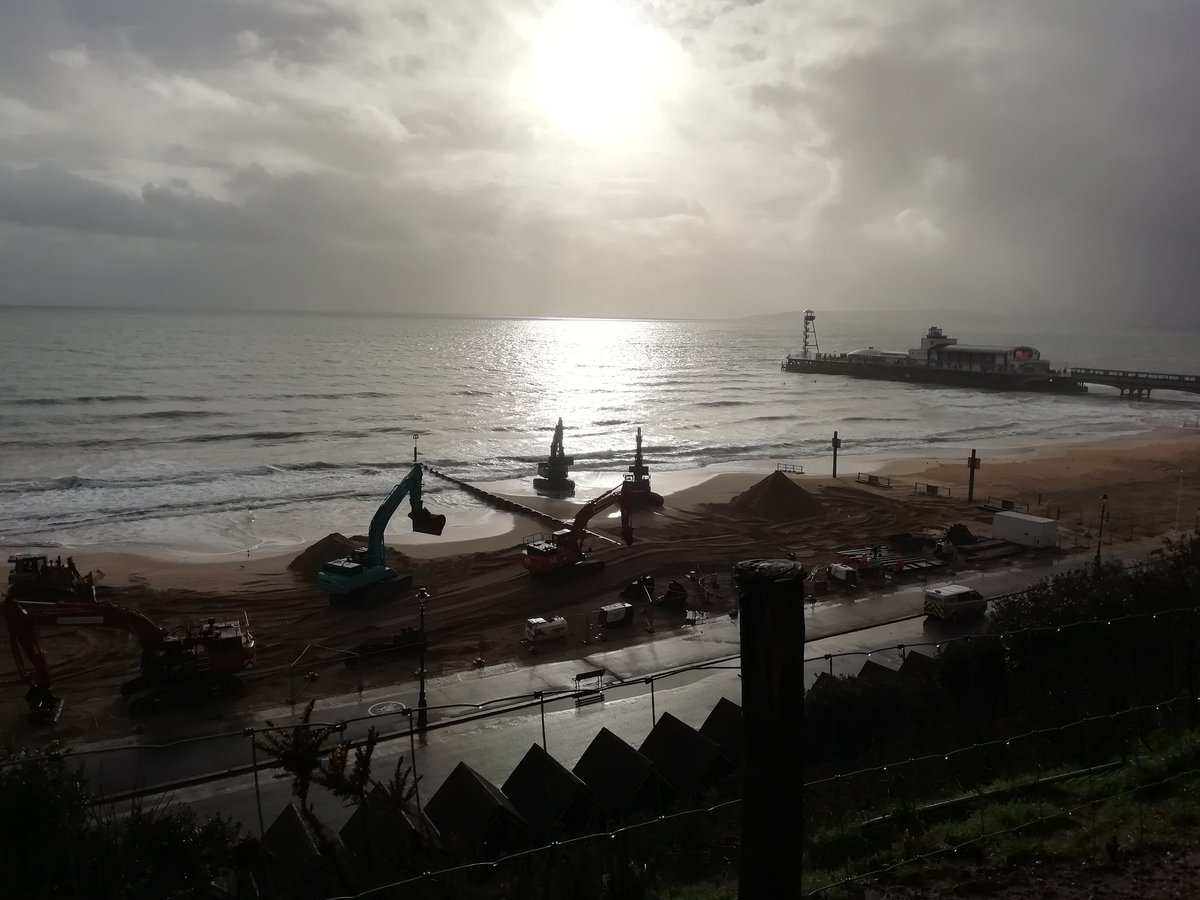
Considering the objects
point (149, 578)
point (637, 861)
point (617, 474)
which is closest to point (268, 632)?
point (149, 578)

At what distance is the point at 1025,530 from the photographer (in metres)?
34.1

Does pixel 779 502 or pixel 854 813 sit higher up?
pixel 854 813

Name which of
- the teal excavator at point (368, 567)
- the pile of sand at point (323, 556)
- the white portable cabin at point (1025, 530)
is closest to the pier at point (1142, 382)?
the white portable cabin at point (1025, 530)

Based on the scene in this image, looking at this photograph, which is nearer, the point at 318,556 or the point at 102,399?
the point at 318,556

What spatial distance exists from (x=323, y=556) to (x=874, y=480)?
32922 millimetres

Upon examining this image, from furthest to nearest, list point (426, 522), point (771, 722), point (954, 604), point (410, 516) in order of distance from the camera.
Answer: point (410, 516) < point (426, 522) < point (954, 604) < point (771, 722)

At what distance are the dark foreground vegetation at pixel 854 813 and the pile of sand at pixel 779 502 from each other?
25066 millimetres

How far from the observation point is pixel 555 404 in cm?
9900

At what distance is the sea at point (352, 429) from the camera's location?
44.7 metres

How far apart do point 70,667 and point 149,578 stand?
10.7m

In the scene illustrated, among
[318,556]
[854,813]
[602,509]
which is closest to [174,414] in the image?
[318,556]

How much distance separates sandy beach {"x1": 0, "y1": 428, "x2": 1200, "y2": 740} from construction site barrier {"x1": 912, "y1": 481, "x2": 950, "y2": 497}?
0.43m

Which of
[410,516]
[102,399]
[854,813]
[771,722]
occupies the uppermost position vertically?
[771,722]

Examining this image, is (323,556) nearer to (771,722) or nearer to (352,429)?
(771,722)
